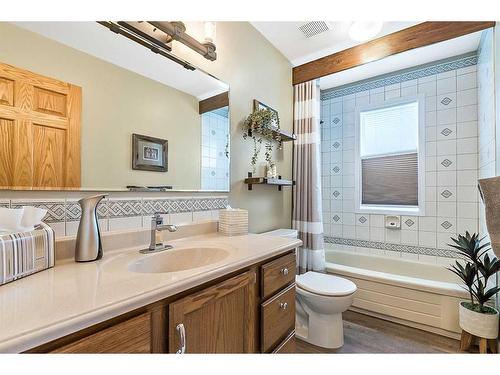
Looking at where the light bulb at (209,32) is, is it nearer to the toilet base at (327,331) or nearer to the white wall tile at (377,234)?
the toilet base at (327,331)

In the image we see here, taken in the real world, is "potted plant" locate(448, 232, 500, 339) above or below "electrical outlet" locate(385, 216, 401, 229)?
below

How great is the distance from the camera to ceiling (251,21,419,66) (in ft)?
6.31

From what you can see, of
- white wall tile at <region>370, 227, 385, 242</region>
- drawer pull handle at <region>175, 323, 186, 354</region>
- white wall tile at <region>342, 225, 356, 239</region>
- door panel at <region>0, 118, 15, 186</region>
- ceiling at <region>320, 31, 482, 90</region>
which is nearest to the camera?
drawer pull handle at <region>175, 323, 186, 354</region>

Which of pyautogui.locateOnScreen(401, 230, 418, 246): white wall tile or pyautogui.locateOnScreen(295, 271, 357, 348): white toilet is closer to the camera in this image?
pyautogui.locateOnScreen(295, 271, 357, 348): white toilet

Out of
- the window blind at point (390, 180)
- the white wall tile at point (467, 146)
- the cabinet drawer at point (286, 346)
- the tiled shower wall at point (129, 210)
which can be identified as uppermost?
the white wall tile at point (467, 146)

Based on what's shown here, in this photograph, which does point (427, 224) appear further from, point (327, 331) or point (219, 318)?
point (219, 318)

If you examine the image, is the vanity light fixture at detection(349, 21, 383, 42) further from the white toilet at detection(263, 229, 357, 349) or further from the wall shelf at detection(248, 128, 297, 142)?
the white toilet at detection(263, 229, 357, 349)

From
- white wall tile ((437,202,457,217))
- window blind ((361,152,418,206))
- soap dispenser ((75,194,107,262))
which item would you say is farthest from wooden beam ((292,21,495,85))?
soap dispenser ((75,194,107,262))

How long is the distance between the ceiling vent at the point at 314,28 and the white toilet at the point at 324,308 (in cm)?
206

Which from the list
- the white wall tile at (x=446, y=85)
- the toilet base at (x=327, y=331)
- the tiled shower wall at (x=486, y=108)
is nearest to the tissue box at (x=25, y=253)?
the toilet base at (x=327, y=331)

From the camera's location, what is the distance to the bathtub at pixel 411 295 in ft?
5.97

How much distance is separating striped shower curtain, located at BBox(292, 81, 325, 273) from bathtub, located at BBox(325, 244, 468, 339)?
0.30m
